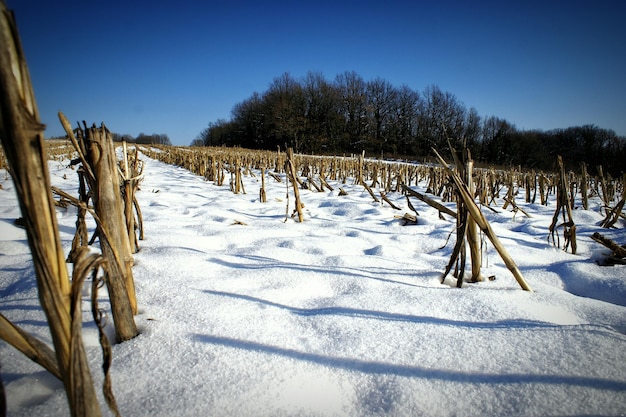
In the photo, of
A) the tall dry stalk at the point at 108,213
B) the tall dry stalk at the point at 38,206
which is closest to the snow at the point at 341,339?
the tall dry stalk at the point at 108,213

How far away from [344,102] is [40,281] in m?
38.3

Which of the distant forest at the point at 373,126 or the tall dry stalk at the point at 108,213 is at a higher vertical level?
the distant forest at the point at 373,126

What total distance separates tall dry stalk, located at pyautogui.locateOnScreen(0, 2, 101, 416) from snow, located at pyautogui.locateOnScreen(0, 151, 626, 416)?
32 centimetres

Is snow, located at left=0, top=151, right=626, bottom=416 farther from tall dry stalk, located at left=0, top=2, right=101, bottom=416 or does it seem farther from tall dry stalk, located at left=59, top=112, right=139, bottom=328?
tall dry stalk, located at left=0, top=2, right=101, bottom=416

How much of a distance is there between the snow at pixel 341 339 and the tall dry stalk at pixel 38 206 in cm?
32

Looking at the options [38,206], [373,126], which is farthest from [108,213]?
[373,126]

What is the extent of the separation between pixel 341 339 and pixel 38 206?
3.11 ft

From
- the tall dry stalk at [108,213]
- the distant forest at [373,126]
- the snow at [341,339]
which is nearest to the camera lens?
the snow at [341,339]

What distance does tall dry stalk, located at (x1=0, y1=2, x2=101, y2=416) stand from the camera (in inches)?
17.5

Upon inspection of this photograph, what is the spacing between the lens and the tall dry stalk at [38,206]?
0.44m

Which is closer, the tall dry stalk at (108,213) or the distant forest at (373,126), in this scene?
the tall dry stalk at (108,213)

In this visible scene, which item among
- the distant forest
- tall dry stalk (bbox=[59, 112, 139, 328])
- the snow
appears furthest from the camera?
the distant forest

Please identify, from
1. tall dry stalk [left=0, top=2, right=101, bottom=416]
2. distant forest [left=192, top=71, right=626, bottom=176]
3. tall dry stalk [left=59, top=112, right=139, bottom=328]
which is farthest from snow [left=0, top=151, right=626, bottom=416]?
distant forest [left=192, top=71, right=626, bottom=176]

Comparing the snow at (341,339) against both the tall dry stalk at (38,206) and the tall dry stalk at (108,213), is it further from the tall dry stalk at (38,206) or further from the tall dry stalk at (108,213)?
the tall dry stalk at (38,206)
